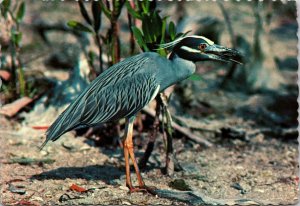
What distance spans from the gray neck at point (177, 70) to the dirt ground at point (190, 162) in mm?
787

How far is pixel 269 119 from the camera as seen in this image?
7.00 m

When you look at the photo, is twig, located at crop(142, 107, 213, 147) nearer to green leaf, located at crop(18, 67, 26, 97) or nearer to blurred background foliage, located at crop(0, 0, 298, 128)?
blurred background foliage, located at crop(0, 0, 298, 128)

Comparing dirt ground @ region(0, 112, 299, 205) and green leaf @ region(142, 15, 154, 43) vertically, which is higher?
green leaf @ region(142, 15, 154, 43)

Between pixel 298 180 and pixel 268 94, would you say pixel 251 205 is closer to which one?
pixel 298 180

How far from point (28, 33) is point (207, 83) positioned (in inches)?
118

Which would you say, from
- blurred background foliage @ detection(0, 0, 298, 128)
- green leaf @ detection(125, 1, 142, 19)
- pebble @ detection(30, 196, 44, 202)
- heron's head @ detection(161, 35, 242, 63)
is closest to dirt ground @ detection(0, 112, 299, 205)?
pebble @ detection(30, 196, 44, 202)

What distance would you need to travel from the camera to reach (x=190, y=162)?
18.2ft

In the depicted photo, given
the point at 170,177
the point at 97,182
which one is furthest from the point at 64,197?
the point at 170,177

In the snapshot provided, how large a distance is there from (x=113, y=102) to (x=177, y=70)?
51 cm

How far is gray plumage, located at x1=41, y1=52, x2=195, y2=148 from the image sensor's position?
4496 millimetres

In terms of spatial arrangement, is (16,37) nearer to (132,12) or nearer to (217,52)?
(132,12)

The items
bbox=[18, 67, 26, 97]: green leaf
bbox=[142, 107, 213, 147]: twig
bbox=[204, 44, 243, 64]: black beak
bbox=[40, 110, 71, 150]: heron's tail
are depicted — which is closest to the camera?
bbox=[40, 110, 71, 150]: heron's tail

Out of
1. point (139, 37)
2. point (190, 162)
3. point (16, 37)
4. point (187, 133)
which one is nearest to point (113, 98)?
point (139, 37)

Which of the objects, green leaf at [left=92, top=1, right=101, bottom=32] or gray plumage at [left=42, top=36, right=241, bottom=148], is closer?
gray plumage at [left=42, top=36, right=241, bottom=148]
